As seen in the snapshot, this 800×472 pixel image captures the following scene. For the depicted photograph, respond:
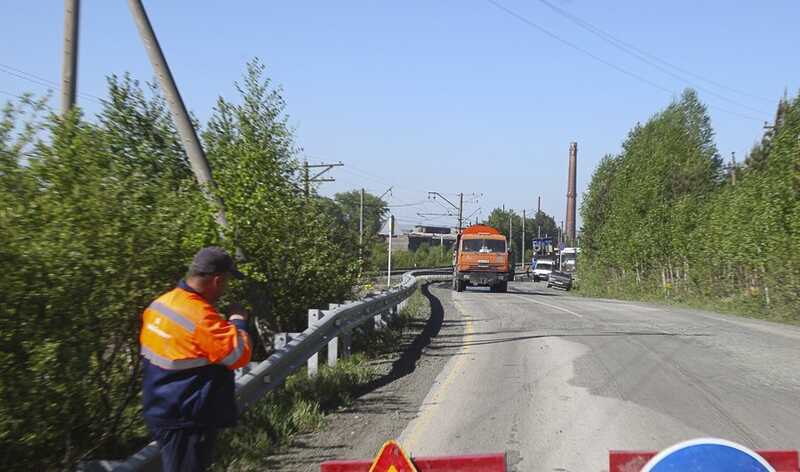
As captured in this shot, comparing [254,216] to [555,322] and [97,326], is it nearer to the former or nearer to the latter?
[97,326]

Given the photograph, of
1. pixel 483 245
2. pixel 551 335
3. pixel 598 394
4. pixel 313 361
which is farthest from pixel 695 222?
pixel 313 361

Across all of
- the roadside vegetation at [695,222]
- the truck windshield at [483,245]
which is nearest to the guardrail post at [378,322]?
the roadside vegetation at [695,222]

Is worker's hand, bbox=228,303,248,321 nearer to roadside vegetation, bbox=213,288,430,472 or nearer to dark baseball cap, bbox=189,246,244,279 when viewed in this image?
dark baseball cap, bbox=189,246,244,279

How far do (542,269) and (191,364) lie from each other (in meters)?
71.6

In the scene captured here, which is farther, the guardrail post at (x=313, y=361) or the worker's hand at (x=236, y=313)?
the guardrail post at (x=313, y=361)

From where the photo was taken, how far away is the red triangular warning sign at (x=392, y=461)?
383 cm

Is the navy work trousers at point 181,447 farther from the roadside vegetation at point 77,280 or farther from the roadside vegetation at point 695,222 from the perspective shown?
the roadside vegetation at point 695,222

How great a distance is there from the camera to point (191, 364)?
3844 millimetres

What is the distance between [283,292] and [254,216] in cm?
308

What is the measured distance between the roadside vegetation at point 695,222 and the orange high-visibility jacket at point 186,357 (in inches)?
903

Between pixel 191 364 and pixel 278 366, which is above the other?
pixel 191 364

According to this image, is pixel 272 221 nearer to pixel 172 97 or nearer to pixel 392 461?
pixel 172 97

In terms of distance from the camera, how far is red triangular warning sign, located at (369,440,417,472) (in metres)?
3.83

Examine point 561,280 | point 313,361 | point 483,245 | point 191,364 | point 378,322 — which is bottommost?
point 313,361
